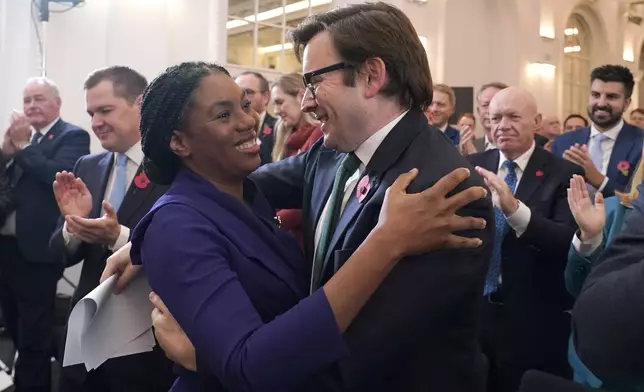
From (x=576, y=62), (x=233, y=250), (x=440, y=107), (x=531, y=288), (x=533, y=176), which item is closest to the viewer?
(x=233, y=250)

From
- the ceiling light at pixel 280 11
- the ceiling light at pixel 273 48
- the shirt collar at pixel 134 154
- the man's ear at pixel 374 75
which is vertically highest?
the ceiling light at pixel 280 11

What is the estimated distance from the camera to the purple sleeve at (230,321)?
3.19ft

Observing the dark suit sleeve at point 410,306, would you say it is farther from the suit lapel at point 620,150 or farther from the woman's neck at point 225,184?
the suit lapel at point 620,150

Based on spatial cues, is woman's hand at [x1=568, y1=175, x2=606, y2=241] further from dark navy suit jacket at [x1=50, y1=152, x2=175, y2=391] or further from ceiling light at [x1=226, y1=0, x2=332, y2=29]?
ceiling light at [x1=226, y1=0, x2=332, y2=29]

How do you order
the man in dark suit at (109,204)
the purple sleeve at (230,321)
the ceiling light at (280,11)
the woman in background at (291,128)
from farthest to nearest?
the ceiling light at (280,11)
the man in dark suit at (109,204)
the woman in background at (291,128)
the purple sleeve at (230,321)

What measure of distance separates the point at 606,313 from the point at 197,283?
623mm

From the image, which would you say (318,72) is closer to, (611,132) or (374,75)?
(374,75)

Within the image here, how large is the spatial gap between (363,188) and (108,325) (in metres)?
0.62

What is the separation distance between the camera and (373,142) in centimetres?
132

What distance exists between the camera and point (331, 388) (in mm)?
1053

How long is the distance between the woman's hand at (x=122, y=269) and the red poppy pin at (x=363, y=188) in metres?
0.48

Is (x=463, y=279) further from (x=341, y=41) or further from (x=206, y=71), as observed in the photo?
(x=206, y=71)

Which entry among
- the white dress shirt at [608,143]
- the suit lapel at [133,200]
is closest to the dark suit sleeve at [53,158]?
the suit lapel at [133,200]

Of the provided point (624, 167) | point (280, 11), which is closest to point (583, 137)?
point (624, 167)
